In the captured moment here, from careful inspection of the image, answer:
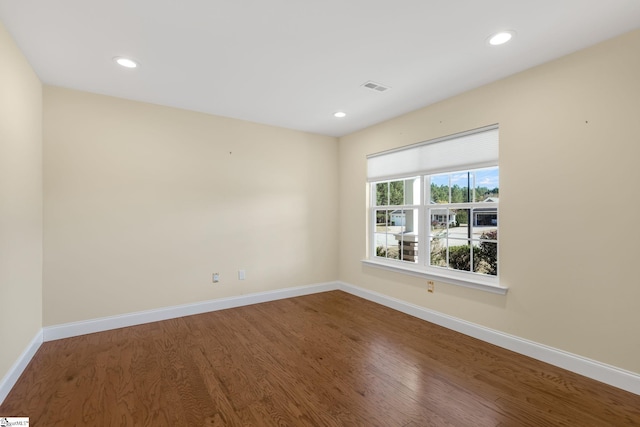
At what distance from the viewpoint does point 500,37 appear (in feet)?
7.07

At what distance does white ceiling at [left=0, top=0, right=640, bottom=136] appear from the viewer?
1859mm

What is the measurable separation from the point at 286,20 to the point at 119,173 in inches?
102

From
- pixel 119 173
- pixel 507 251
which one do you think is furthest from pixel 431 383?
pixel 119 173

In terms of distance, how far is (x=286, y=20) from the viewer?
6.48 feet

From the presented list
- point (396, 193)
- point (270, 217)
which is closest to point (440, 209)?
point (396, 193)

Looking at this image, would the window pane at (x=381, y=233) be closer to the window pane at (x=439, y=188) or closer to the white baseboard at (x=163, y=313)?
the window pane at (x=439, y=188)

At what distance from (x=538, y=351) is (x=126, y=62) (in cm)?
443

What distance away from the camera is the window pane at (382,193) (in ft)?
14.1

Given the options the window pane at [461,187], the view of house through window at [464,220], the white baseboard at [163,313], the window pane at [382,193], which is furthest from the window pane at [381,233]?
the white baseboard at [163,313]

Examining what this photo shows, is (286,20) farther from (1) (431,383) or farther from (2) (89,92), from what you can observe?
(1) (431,383)

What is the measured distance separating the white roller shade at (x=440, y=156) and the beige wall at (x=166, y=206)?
1.13 meters

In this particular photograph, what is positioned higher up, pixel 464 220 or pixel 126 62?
pixel 126 62

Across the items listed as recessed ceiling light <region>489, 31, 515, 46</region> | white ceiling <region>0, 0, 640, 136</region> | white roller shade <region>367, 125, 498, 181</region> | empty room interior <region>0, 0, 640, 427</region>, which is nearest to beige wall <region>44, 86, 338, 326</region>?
empty room interior <region>0, 0, 640, 427</region>

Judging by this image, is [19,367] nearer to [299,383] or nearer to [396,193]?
[299,383]
